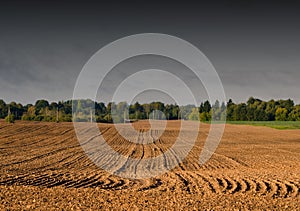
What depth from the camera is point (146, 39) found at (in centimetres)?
2072

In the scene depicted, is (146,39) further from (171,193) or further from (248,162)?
(171,193)

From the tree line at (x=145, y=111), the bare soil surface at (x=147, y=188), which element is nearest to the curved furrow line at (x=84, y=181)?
the bare soil surface at (x=147, y=188)

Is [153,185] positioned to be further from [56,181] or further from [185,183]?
[56,181]

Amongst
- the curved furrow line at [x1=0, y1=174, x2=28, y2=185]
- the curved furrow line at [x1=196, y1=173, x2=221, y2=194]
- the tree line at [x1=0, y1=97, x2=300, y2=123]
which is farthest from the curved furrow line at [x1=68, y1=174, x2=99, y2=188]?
the tree line at [x1=0, y1=97, x2=300, y2=123]

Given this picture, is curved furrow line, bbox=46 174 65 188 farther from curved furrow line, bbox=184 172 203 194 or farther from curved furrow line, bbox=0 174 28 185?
curved furrow line, bbox=184 172 203 194

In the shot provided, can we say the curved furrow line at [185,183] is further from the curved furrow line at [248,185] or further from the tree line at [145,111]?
the tree line at [145,111]

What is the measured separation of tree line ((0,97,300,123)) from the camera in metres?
73.0

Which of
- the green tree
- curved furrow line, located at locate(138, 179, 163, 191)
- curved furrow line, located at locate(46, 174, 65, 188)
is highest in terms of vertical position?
the green tree

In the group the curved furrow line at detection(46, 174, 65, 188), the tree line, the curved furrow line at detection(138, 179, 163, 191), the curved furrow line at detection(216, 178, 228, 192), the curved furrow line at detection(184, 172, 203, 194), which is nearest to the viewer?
the curved furrow line at detection(184, 172, 203, 194)

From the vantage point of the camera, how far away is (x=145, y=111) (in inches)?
4200

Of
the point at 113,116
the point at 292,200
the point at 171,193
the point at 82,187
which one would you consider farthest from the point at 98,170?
the point at 113,116

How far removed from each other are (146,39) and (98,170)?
30.2 ft

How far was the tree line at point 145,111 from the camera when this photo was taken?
7300cm

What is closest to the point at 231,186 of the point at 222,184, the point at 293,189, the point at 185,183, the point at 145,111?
the point at 222,184
